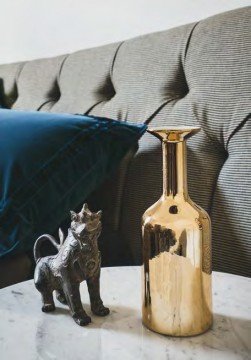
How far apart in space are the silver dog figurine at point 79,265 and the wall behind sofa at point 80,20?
0.63 metres

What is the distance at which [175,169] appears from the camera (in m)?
0.42

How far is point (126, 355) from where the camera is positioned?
0.37 meters

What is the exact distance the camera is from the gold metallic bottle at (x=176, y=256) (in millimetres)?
410

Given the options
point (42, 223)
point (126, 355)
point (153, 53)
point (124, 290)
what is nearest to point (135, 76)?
point (153, 53)

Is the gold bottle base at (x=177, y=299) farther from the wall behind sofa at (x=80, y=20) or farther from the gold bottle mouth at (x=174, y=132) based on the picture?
the wall behind sofa at (x=80, y=20)

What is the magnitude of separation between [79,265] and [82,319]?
5 centimetres

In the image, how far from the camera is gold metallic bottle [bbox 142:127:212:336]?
410 mm

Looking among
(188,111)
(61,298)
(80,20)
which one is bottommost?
(61,298)

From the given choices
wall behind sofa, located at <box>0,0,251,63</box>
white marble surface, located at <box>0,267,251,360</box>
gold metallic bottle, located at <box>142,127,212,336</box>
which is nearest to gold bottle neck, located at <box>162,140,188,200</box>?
gold metallic bottle, located at <box>142,127,212,336</box>

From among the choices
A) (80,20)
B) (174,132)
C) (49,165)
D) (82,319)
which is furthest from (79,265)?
(80,20)

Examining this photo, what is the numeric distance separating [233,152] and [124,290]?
0.91 feet

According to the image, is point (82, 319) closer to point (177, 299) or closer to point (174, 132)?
point (177, 299)

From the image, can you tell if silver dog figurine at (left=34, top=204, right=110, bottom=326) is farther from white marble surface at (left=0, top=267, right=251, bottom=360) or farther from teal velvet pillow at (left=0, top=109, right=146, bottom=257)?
teal velvet pillow at (left=0, top=109, right=146, bottom=257)

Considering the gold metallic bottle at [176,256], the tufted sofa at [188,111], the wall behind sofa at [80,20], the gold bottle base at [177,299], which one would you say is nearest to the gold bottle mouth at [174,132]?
the gold metallic bottle at [176,256]
